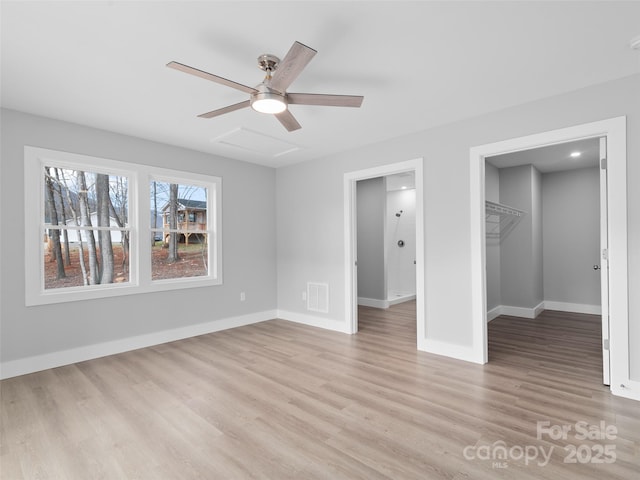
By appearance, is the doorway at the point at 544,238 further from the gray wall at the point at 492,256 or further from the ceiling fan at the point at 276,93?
the ceiling fan at the point at 276,93

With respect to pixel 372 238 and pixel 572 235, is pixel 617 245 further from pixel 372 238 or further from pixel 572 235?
pixel 372 238

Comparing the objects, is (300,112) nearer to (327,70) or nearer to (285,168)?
(327,70)

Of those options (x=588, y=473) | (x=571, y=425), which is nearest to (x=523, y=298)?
(x=571, y=425)

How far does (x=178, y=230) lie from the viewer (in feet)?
15.1

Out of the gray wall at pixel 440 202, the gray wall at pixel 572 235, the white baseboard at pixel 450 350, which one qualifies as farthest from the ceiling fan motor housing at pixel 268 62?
the gray wall at pixel 572 235

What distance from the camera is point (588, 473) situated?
5.89ft

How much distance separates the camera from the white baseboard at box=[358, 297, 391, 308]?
6.36 meters

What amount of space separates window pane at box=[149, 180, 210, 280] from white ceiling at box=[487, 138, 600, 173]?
13.9 ft

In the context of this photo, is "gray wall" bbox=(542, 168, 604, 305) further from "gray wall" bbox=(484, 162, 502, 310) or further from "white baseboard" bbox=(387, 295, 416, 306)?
"white baseboard" bbox=(387, 295, 416, 306)

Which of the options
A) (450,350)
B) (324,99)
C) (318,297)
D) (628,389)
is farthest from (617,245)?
(318,297)

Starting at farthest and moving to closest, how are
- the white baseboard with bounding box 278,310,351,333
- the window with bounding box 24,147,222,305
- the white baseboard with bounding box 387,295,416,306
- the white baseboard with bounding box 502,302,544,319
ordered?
the white baseboard with bounding box 387,295,416,306 < the white baseboard with bounding box 502,302,544,319 < the white baseboard with bounding box 278,310,351,333 < the window with bounding box 24,147,222,305

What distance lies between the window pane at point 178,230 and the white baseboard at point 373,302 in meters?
3.20

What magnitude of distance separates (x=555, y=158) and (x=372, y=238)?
3193mm

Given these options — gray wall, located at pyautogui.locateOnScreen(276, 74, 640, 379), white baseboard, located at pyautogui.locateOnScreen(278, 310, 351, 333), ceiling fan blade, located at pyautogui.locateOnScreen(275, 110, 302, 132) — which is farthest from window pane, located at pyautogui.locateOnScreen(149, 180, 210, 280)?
ceiling fan blade, located at pyautogui.locateOnScreen(275, 110, 302, 132)
